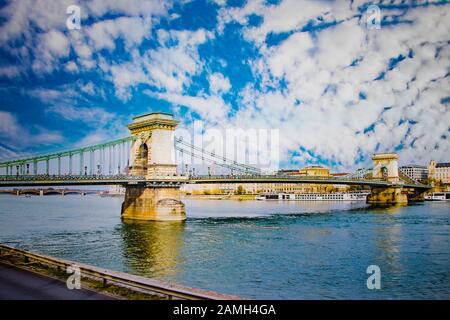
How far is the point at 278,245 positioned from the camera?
1441 inches

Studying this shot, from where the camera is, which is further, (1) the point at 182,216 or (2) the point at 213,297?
(1) the point at 182,216

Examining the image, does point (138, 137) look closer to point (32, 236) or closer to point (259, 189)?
point (32, 236)

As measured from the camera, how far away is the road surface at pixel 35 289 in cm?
1297

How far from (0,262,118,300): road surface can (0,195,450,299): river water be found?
8.52 meters

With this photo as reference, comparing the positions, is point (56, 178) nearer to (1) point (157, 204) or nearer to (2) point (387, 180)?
(1) point (157, 204)

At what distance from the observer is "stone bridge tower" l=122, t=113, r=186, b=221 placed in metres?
56.1

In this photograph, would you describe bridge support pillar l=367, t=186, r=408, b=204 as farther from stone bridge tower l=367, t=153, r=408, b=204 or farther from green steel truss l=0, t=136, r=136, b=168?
green steel truss l=0, t=136, r=136, b=168

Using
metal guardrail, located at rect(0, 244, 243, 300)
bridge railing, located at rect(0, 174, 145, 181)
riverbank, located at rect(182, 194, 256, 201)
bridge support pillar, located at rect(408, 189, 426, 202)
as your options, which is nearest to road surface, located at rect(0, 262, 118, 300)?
metal guardrail, located at rect(0, 244, 243, 300)

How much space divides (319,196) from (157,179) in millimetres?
101142

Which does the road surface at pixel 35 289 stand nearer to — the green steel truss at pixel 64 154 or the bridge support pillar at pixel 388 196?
the green steel truss at pixel 64 154
